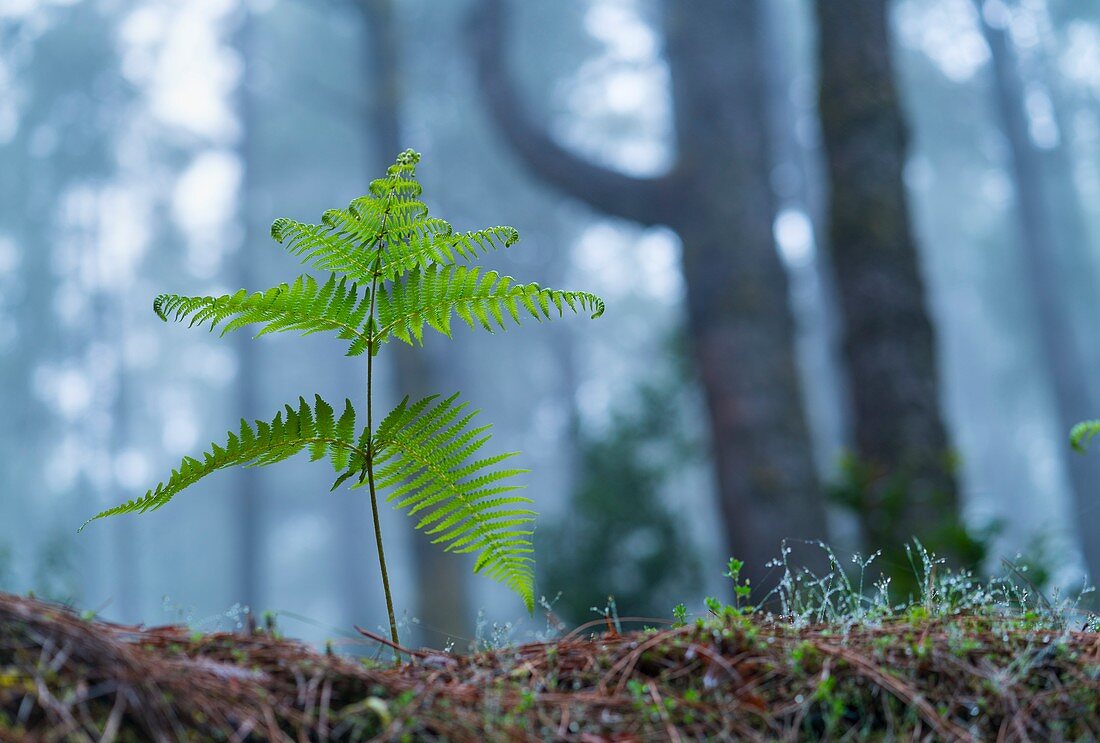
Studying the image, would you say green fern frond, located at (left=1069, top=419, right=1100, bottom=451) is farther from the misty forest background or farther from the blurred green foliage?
the blurred green foliage

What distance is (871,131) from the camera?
6906mm

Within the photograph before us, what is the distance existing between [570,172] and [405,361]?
6.03 meters

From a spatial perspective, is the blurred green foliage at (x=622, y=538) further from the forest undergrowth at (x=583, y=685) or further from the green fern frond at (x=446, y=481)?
the forest undergrowth at (x=583, y=685)

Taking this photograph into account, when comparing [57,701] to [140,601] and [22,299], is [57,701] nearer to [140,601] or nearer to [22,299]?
[22,299]

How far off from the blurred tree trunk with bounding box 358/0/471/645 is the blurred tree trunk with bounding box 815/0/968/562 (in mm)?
6284

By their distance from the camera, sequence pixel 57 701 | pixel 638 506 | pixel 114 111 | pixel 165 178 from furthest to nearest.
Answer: pixel 165 178, pixel 114 111, pixel 638 506, pixel 57 701

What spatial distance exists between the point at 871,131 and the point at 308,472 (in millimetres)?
32311

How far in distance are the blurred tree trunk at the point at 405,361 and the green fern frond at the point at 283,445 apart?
956cm

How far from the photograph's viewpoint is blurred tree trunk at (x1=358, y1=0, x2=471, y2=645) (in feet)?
43.5

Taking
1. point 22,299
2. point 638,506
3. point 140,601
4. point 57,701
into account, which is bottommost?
point 140,601

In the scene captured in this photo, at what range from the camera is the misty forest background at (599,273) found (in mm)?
7340

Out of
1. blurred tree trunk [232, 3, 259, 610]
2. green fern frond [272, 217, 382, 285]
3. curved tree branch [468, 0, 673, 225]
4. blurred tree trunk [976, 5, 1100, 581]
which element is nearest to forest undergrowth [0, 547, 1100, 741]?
green fern frond [272, 217, 382, 285]

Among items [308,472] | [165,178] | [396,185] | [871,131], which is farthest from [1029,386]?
[396,185]

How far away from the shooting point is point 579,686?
164 cm
